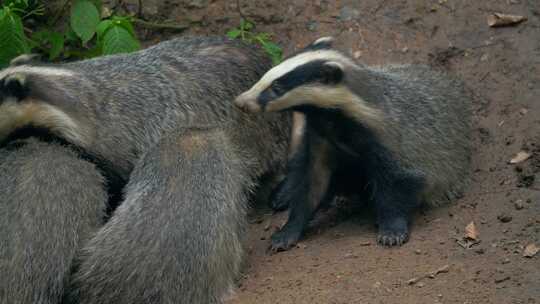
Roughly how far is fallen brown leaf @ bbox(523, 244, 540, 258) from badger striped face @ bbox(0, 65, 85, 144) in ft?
8.85

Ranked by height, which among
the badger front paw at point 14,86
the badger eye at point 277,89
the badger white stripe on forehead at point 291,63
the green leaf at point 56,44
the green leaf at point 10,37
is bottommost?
the green leaf at point 56,44

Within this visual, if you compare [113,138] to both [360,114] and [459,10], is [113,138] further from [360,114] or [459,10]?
[459,10]

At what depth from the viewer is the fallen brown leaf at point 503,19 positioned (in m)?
7.23

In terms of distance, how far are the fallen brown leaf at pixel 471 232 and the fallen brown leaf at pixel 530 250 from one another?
1.10 feet

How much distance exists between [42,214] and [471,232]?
2.48 meters

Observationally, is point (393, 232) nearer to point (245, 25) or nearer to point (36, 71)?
point (36, 71)

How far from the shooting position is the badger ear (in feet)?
19.1

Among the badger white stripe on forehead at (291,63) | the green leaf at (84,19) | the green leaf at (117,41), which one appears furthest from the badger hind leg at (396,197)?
the green leaf at (84,19)

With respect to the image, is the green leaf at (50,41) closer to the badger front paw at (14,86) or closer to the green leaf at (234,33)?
the green leaf at (234,33)

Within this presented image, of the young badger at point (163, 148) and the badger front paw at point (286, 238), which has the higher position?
the young badger at point (163, 148)

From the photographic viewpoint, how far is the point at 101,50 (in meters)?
7.57

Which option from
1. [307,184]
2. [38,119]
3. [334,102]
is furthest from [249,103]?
[38,119]

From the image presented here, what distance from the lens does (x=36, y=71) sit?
239 inches

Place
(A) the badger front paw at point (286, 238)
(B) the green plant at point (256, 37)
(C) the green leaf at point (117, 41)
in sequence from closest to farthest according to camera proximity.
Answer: (A) the badger front paw at point (286, 238), (C) the green leaf at point (117, 41), (B) the green plant at point (256, 37)
